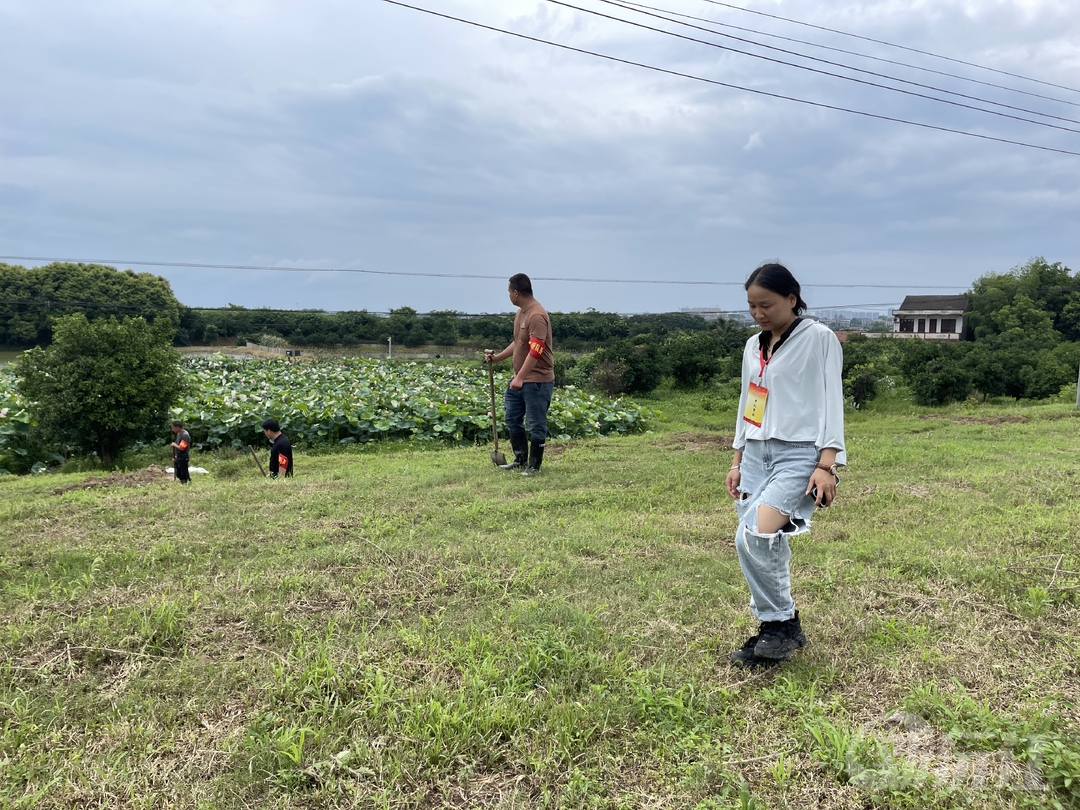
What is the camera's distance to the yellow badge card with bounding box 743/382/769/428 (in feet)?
7.88

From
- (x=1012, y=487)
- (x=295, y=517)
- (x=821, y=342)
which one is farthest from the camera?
Answer: (x=1012, y=487)

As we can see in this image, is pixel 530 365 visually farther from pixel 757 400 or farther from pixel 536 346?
pixel 757 400

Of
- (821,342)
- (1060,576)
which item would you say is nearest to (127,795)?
(821,342)

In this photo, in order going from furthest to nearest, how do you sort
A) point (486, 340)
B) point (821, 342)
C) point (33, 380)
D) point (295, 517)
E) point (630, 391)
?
point (486, 340)
point (630, 391)
point (33, 380)
point (295, 517)
point (821, 342)

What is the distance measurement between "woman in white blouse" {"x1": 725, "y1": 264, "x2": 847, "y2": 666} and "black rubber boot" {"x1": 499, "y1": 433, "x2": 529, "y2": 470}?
3.92 m

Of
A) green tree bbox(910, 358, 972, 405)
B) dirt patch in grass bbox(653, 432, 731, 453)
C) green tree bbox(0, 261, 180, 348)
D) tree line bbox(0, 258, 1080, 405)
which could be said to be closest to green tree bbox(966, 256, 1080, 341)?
tree line bbox(0, 258, 1080, 405)

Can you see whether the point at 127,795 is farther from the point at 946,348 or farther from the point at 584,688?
the point at 946,348

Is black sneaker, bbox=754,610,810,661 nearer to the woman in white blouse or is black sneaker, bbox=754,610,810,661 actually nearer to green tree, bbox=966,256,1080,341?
the woman in white blouse

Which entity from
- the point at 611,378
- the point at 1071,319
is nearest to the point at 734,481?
the point at 611,378

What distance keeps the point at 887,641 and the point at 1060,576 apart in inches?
53.3

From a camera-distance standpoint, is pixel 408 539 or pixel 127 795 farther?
pixel 408 539

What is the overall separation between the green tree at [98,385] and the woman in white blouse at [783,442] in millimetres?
10457

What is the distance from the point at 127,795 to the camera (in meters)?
1.78

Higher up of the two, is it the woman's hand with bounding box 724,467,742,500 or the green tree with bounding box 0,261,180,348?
the green tree with bounding box 0,261,180,348
